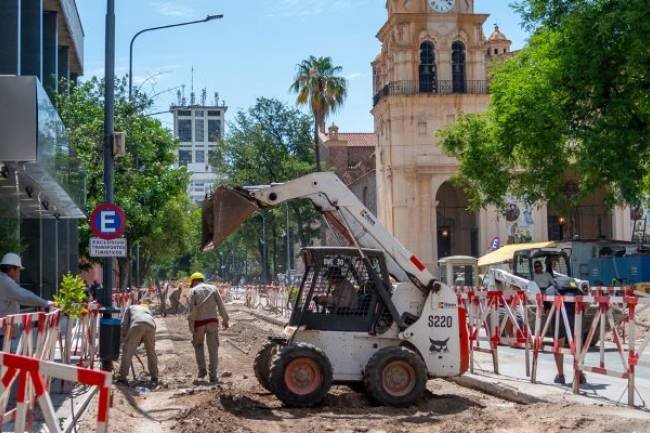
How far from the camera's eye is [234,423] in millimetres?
10539

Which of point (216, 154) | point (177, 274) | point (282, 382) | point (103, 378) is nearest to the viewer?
point (103, 378)

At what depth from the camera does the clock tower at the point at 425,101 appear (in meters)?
61.9

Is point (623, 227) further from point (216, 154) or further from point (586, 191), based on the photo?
point (586, 191)

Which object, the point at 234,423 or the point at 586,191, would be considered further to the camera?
the point at 586,191

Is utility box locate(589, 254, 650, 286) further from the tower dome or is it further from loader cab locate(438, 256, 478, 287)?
the tower dome

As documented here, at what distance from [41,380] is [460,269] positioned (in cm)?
4792

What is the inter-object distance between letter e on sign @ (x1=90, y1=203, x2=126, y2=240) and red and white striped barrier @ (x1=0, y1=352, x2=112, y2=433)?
10.4 meters

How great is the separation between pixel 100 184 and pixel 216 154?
3915cm

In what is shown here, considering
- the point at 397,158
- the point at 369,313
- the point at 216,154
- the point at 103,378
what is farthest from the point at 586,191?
the point at 216,154

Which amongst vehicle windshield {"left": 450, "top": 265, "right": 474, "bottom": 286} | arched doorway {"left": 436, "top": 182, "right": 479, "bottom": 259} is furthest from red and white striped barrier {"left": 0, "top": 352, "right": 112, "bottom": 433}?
arched doorway {"left": 436, "top": 182, "right": 479, "bottom": 259}

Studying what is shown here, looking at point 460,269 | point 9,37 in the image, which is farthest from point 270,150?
point 9,37

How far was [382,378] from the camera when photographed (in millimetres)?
11711

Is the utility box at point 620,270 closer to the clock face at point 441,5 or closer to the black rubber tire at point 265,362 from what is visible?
the black rubber tire at point 265,362

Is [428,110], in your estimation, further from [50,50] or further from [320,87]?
[50,50]
